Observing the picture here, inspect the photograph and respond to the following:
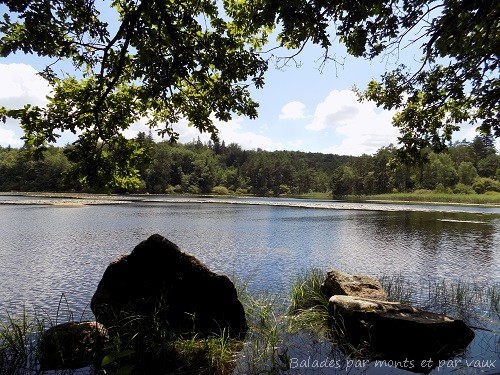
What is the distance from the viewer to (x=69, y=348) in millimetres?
9312

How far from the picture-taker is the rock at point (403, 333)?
1004cm

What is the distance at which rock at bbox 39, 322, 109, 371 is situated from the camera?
9.03 meters

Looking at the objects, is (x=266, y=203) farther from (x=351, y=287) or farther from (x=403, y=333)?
(x=403, y=333)

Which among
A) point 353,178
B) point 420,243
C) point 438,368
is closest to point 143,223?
point 420,243

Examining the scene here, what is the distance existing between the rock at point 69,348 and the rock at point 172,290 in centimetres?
119

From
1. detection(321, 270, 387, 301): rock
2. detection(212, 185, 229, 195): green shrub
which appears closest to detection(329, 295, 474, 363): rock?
detection(321, 270, 387, 301): rock

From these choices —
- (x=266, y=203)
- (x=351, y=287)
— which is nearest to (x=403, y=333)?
(x=351, y=287)

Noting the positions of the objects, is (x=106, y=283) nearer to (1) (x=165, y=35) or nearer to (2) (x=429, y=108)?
(1) (x=165, y=35)

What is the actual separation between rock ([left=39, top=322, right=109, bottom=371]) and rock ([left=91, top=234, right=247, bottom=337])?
3.91 ft

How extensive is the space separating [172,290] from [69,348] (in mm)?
3091

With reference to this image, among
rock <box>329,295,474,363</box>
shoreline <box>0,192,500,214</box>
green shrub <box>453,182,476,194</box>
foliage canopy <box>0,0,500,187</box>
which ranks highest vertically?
foliage canopy <box>0,0,500,187</box>

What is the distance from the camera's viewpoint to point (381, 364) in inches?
375

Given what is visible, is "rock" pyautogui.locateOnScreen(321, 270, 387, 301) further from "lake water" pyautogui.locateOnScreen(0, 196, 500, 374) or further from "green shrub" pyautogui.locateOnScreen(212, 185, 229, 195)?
"green shrub" pyautogui.locateOnScreen(212, 185, 229, 195)

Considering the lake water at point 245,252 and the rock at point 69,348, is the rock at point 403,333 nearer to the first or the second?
the lake water at point 245,252
